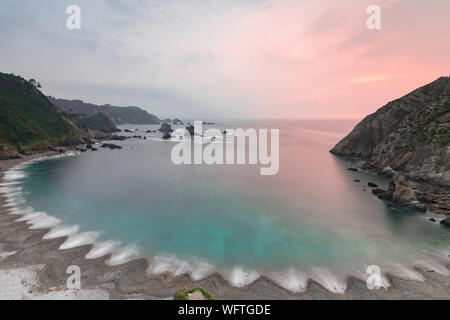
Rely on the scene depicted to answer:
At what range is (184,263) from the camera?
2297 centimetres

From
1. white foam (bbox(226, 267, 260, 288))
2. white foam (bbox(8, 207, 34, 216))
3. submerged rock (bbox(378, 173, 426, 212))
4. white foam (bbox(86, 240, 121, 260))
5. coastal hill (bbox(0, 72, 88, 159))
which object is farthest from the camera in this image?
coastal hill (bbox(0, 72, 88, 159))

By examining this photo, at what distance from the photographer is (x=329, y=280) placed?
20.4 meters

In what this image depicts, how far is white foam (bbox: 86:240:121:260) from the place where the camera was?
23467mm

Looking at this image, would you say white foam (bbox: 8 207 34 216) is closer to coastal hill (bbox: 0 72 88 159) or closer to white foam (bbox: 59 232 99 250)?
white foam (bbox: 59 232 99 250)

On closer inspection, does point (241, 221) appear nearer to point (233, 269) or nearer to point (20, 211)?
point (233, 269)

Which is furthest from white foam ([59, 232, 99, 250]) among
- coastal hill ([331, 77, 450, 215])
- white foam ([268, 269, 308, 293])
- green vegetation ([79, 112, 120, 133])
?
green vegetation ([79, 112, 120, 133])

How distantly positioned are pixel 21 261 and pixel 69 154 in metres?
81.7

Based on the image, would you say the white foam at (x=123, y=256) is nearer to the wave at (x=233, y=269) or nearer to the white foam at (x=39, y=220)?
the wave at (x=233, y=269)

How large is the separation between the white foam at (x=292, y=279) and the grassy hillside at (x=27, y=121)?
3719 inches

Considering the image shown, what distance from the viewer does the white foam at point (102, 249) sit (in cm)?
2347

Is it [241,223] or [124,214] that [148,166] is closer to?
[124,214]

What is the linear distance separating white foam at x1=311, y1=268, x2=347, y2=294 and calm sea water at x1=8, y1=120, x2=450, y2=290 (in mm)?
319

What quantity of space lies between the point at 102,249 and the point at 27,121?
329 ft

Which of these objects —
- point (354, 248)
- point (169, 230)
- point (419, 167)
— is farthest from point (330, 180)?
point (169, 230)
